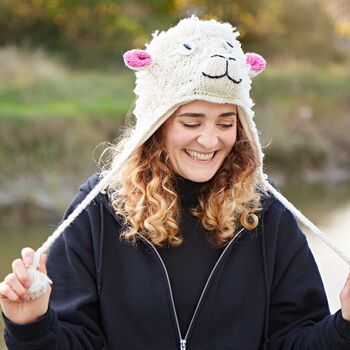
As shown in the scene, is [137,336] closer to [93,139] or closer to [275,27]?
[93,139]

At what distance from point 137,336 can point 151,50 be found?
72cm

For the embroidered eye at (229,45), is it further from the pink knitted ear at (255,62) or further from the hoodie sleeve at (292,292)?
the hoodie sleeve at (292,292)

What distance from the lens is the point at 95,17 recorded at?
15000mm

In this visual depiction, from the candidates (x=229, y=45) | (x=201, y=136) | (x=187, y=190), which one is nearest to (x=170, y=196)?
(x=187, y=190)


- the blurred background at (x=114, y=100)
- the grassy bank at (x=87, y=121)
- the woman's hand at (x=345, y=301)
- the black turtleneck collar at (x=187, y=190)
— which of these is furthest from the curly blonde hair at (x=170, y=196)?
the grassy bank at (x=87, y=121)

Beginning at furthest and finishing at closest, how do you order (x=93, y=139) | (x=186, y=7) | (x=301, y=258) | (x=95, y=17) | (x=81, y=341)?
(x=186, y=7), (x=95, y=17), (x=93, y=139), (x=301, y=258), (x=81, y=341)

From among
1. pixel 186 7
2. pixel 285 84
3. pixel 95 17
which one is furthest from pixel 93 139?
pixel 186 7

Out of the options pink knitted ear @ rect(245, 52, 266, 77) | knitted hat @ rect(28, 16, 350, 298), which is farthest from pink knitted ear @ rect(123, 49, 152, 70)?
pink knitted ear @ rect(245, 52, 266, 77)

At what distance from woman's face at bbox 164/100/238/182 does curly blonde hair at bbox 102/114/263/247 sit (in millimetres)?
62

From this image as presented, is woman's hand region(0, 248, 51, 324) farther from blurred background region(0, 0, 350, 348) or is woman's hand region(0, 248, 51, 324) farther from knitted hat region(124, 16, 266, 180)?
blurred background region(0, 0, 350, 348)

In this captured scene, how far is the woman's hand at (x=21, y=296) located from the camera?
6.83ft

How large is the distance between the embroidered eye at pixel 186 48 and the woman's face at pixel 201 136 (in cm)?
13

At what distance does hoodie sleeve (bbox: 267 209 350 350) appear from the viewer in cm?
252

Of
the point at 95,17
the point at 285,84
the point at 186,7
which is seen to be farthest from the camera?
the point at 186,7
